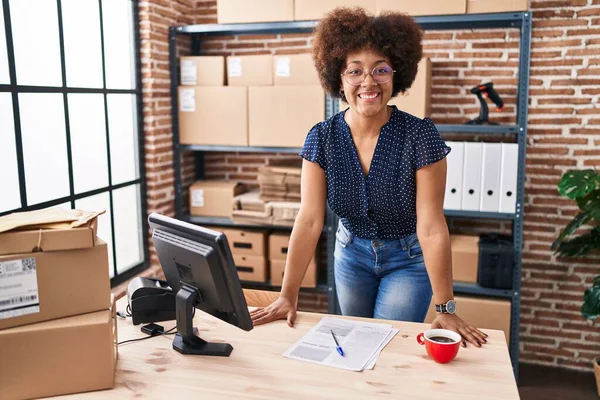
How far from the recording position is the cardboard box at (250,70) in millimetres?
3363

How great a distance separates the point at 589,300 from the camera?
2969 mm

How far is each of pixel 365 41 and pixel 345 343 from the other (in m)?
0.98

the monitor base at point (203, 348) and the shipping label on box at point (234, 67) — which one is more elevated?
the shipping label on box at point (234, 67)

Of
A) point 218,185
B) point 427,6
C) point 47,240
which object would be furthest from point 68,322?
point 427,6

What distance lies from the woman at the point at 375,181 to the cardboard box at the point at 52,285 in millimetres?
562

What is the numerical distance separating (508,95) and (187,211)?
2.23 metres

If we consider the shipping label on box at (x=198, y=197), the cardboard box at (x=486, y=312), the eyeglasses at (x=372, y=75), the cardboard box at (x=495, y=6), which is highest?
the cardboard box at (x=495, y=6)

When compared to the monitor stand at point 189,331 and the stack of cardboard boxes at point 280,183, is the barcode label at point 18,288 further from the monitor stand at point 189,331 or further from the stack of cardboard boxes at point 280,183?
the stack of cardboard boxes at point 280,183

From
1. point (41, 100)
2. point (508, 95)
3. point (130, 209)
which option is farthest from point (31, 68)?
point (508, 95)

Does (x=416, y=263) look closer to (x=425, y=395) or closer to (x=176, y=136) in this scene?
(x=425, y=395)

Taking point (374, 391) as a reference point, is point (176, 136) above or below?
above

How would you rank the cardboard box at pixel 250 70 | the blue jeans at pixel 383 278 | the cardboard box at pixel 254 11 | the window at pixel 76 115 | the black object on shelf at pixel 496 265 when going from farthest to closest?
the cardboard box at pixel 250 70, the cardboard box at pixel 254 11, the black object on shelf at pixel 496 265, the window at pixel 76 115, the blue jeans at pixel 383 278

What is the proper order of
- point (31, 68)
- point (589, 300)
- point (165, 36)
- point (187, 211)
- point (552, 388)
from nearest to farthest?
point (31, 68)
point (589, 300)
point (552, 388)
point (165, 36)
point (187, 211)

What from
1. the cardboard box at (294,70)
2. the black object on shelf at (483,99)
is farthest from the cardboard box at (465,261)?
the cardboard box at (294,70)
